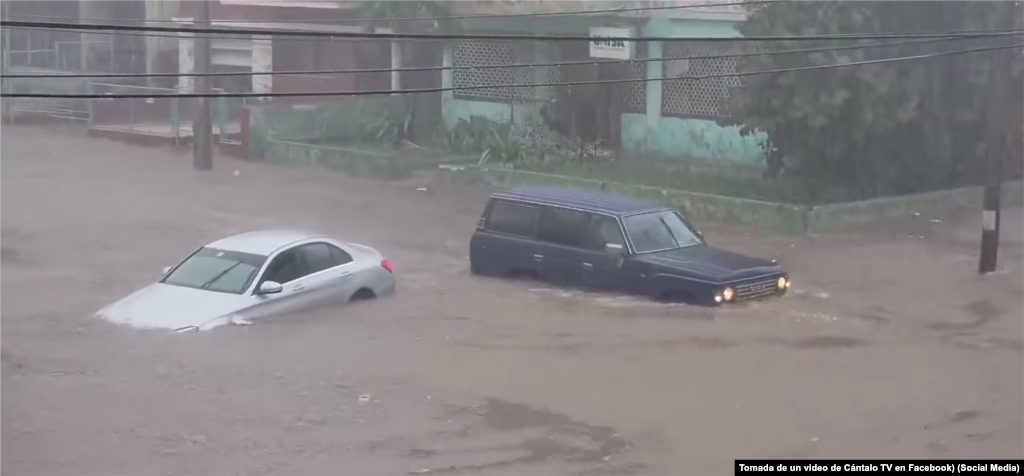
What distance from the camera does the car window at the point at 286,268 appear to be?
50.5ft

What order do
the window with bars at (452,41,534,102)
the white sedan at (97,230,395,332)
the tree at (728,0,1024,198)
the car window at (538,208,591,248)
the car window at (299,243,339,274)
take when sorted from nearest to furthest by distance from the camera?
the white sedan at (97,230,395,332), the car window at (299,243,339,274), the car window at (538,208,591,248), the tree at (728,0,1024,198), the window with bars at (452,41,534,102)

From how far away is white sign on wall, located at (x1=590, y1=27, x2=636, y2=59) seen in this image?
94.3 ft

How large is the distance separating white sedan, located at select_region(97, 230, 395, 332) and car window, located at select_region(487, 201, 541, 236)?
2.09m

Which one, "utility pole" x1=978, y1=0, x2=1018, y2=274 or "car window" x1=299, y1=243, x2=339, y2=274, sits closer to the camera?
"car window" x1=299, y1=243, x2=339, y2=274

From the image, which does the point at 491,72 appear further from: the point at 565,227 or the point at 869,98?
the point at 565,227

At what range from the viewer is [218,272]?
15398mm

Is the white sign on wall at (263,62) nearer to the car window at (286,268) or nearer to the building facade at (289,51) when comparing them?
the building facade at (289,51)

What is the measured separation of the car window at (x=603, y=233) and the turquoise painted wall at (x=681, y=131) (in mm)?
11901

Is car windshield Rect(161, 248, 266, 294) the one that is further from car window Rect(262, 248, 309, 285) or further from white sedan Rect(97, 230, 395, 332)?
car window Rect(262, 248, 309, 285)

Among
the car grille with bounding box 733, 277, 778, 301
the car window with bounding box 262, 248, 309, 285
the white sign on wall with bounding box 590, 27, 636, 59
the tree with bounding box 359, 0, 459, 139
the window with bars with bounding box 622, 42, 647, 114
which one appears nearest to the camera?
the car window with bounding box 262, 248, 309, 285

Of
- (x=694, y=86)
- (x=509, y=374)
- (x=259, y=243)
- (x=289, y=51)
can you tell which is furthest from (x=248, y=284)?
(x=289, y=51)

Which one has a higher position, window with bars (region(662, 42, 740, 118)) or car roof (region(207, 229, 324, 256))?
window with bars (region(662, 42, 740, 118))

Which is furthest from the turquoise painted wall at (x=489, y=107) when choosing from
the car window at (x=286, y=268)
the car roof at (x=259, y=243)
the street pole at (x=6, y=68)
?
the car window at (x=286, y=268)

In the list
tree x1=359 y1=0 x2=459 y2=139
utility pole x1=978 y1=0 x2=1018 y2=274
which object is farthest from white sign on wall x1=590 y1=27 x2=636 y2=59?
utility pole x1=978 y1=0 x2=1018 y2=274
